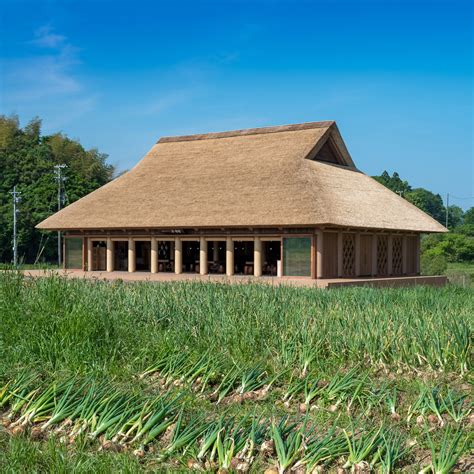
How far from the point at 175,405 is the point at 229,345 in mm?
2444

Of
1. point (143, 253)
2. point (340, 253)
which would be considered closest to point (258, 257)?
point (340, 253)

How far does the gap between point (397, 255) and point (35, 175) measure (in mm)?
36806

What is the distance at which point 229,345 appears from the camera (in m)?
9.30

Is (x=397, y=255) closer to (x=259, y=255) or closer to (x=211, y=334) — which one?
(x=259, y=255)

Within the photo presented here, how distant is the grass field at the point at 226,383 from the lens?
585 centimetres

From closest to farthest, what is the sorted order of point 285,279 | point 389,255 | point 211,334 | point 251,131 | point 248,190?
1. point 211,334
2. point 285,279
3. point 248,190
4. point 389,255
5. point 251,131

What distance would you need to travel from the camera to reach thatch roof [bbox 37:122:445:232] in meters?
25.5

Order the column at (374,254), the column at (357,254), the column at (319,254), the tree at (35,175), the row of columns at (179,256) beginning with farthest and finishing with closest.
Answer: the tree at (35,175)
the column at (374,254)
the column at (357,254)
the row of columns at (179,256)
the column at (319,254)

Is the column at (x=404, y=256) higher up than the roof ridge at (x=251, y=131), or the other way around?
the roof ridge at (x=251, y=131)

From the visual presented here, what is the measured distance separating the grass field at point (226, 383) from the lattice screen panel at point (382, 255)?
633 inches

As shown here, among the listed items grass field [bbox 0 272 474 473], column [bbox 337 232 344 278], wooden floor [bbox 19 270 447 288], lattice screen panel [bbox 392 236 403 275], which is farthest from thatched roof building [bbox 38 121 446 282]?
grass field [bbox 0 272 474 473]

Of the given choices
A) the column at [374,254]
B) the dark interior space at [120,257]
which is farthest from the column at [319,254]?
the dark interior space at [120,257]

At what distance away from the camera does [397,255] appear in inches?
1181

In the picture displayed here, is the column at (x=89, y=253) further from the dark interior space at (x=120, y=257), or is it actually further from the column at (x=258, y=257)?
the column at (x=258, y=257)
